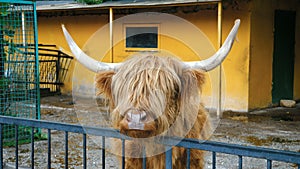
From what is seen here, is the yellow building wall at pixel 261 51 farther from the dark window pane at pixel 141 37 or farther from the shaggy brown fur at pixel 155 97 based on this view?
the shaggy brown fur at pixel 155 97

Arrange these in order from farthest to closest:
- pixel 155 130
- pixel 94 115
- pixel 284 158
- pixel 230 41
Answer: pixel 94 115 → pixel 230 41 → pixel 155 130 → pixel 284 158

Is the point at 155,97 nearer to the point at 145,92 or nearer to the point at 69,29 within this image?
the point at 145,92

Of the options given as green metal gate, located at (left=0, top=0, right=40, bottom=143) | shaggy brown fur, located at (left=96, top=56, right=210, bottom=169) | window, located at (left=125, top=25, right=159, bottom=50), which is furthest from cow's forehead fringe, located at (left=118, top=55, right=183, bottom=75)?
window, located at (left=125, top=25, right=159, bottom=50)

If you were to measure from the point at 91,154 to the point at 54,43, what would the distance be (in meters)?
8.09

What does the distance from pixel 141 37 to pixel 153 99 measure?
9314 millimetres

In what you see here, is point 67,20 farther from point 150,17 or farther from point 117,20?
point 150,17

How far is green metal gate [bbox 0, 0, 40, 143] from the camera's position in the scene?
22.4 ft

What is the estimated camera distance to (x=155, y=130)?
8.34 feet

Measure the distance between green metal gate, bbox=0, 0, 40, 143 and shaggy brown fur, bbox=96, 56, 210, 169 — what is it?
13.9 ft

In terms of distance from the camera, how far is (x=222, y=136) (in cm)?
764

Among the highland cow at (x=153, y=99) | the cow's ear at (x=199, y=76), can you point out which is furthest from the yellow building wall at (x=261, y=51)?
the cow's ear at (x=199, y=76)

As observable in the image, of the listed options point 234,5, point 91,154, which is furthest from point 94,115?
point 234,5

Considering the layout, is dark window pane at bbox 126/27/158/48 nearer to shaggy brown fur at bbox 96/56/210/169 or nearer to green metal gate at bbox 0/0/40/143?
green metal gate at bbox 0/0/40/143

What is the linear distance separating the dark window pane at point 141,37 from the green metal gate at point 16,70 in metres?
4.58
